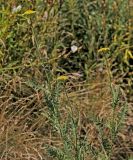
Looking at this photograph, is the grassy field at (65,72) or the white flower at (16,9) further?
the white flower at (16,9)

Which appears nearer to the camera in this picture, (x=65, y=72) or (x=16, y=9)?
(x=16, y=9)

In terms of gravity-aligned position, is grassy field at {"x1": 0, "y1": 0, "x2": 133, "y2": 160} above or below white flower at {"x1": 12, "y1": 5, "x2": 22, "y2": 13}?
below

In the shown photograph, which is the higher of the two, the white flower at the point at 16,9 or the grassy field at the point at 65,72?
the white flower at the point at 16,9

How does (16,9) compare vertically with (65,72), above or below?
above

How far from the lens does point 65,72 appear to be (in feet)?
12.7

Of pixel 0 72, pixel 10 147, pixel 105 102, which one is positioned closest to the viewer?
pixel 10 147

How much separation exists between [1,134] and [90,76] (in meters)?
0.95

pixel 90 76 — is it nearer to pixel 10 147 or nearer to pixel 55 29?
pixel 55 29

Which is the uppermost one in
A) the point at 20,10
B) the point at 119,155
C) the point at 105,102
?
the point at 20,10

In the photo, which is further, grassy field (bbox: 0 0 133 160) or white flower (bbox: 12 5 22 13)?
white flower (bbox: 12 5 22 13)

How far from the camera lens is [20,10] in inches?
139

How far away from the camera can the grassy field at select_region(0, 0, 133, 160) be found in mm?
3211

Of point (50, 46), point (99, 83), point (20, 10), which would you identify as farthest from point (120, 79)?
point (20, 10)

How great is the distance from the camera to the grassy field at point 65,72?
3.21m
